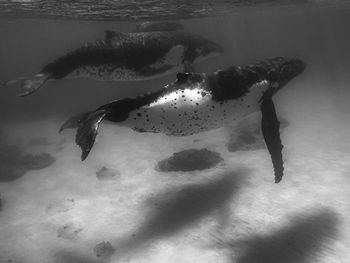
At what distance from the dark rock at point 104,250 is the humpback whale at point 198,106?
11.0 ft

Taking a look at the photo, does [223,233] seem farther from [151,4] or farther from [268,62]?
[151,4]

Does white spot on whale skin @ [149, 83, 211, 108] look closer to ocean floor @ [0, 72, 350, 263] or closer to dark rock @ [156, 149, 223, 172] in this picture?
ocean floor @ [0, 72, 350, 263]

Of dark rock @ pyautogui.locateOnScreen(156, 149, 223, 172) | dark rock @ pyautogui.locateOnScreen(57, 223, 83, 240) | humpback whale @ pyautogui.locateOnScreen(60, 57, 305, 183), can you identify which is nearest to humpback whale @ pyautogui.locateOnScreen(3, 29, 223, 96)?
humpback whale @ pyautogui.locateOnScreen(60, 57, 305, 183)

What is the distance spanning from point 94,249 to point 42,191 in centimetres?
558

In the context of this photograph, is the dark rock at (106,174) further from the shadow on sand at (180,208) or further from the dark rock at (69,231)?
the dark rock at (69,231)

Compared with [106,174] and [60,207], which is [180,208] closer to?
[60,207]

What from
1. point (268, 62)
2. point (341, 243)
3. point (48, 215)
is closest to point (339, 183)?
point (341, 243)

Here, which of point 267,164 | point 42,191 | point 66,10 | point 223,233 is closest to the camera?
point 223,233

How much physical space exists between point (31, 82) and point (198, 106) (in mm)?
3349

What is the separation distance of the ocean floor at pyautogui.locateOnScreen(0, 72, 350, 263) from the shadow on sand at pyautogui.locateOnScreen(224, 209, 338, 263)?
2 centimetres

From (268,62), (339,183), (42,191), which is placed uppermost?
(268,62)

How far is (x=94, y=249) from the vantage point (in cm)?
771

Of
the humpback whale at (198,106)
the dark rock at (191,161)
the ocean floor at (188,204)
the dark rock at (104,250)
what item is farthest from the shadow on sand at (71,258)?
the dark rock at (191,161)

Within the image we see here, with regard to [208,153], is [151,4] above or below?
above
